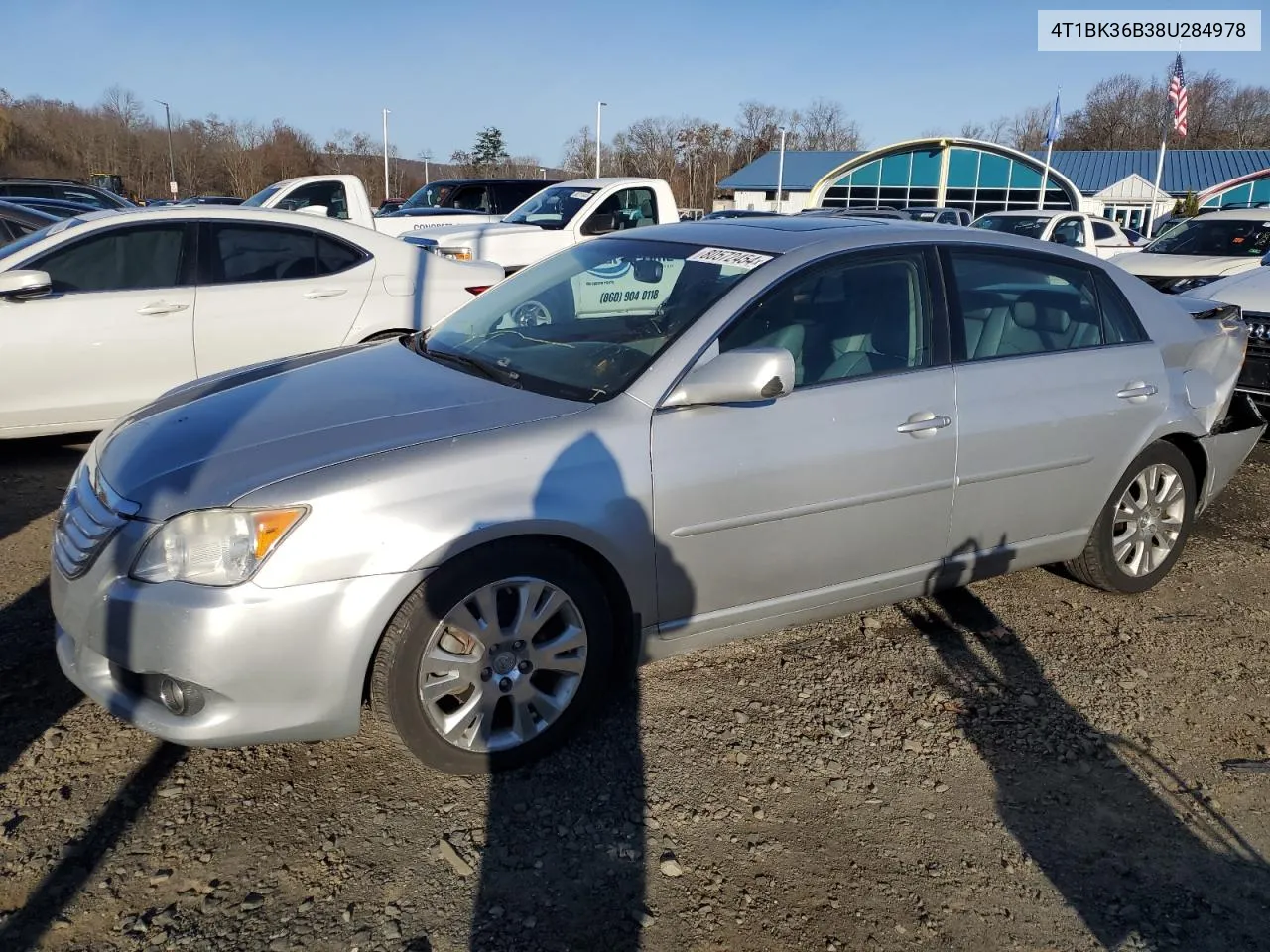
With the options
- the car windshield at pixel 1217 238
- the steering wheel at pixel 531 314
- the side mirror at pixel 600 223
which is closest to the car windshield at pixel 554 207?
the side mirror at pixel 600 223

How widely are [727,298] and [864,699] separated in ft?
5.02

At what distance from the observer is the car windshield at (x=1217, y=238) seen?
1156 centimetres

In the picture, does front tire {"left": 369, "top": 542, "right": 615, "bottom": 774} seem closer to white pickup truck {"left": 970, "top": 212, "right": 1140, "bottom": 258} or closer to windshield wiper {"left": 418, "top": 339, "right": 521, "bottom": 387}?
windshield wiper {"left": 418, "top": 339, "right": 521, "bottom": 387}

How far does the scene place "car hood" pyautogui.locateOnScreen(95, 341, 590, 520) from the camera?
2.80 m

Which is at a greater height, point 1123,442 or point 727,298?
point 727,298

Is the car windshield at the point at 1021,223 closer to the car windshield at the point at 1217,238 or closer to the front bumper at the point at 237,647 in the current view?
the car windshield at the point at 1217,238

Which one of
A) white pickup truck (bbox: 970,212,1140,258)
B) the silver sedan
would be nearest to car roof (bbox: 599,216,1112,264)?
the silver sedan

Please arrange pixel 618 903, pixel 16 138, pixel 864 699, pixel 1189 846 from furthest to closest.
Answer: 1. pixel 16 138
2. pixel 864 699
3. pixel 1189 846
4. pixel 618 903

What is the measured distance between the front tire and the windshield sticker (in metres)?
1.32

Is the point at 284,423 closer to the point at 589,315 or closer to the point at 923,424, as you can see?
the point at 589,315

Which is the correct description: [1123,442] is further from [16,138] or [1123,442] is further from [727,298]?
[16,138]

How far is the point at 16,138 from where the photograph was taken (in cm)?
6500

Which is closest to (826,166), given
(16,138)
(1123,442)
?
(16,138)

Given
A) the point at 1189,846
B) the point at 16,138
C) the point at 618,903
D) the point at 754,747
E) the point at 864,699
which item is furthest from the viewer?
the point at 16,138
